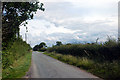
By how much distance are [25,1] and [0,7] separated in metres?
1.80

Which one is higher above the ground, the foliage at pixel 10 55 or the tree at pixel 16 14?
the tree at pixel 16 14

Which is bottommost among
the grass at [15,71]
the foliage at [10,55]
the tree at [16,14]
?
the grass at [15,71]

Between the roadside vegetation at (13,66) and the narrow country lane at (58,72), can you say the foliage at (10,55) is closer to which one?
the roadside vegetation at (13,66)

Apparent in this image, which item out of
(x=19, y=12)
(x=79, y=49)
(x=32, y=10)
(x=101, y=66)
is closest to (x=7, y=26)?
(x=19, y=12)

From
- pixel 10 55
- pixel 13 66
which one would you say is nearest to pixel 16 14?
pixel 10 55

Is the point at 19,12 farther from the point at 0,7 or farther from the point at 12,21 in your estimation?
the point at 0,7

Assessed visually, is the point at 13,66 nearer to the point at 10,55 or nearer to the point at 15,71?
the point at 10,55

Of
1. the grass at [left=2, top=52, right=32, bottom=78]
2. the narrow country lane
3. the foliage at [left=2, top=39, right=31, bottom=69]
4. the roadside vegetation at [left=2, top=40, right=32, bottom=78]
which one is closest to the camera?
the narrow country lane

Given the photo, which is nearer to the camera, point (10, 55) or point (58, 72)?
point (58, 72)

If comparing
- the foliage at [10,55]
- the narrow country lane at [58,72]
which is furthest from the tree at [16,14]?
the narrow country lane at [58,72]

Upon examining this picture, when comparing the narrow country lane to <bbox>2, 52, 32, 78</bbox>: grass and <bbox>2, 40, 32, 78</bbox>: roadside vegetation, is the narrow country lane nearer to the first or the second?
<bbox>2, 52, 32, 78</bbox>: grass

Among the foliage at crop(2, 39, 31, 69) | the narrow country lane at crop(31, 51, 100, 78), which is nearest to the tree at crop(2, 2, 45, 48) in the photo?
the foliage at crop(2, 39, 31, 69)

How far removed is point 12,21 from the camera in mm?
10836

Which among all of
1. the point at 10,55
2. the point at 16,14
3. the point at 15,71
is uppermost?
the point at 16,14
